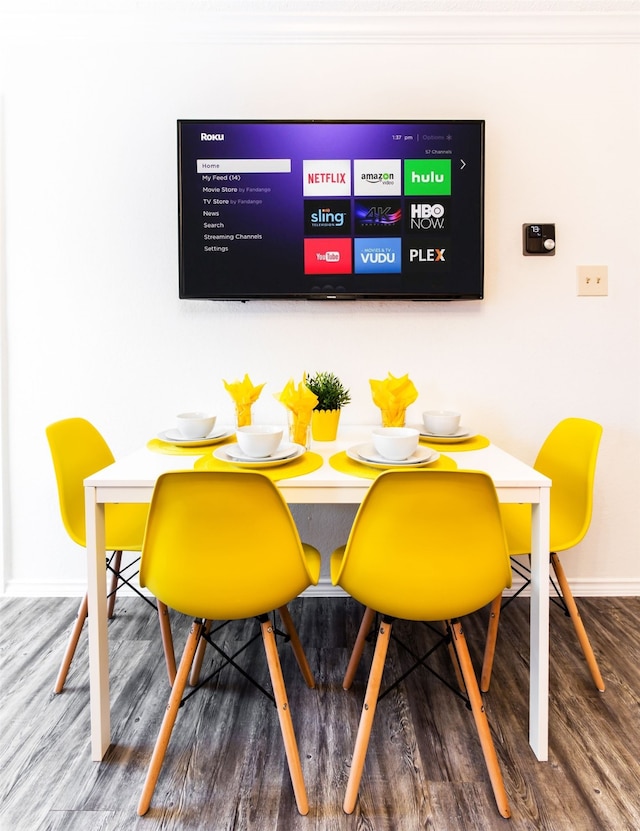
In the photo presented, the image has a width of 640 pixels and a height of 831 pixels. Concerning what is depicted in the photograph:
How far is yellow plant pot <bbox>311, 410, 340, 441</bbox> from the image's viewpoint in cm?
195

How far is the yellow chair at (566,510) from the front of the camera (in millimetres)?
1750

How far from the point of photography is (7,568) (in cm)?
242

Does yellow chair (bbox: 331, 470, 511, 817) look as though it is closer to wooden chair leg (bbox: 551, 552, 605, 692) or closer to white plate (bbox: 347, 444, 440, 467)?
white plate (bbox: 347, 444, 440, 467)

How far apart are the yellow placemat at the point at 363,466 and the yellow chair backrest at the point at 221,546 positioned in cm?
29

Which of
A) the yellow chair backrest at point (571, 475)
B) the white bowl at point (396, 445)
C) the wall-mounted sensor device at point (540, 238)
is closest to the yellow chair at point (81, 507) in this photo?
the white bowl at point (396, 445)

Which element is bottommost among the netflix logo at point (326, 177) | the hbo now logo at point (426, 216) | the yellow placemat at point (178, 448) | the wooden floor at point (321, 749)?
the wooden floor at point (321, 749)

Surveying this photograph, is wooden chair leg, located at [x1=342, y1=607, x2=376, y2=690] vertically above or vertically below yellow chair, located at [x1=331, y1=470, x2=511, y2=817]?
below

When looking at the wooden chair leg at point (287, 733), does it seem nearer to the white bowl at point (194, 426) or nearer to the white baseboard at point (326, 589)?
the white bowl at point (194, 426)

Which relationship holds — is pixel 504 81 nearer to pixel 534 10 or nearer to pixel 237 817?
pixel 534 10

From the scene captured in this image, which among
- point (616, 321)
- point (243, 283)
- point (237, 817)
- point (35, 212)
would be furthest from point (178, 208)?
point (237, 817)

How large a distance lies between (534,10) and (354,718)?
2738 millimetres

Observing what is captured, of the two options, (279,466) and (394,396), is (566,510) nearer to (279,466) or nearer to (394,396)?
(394,396)

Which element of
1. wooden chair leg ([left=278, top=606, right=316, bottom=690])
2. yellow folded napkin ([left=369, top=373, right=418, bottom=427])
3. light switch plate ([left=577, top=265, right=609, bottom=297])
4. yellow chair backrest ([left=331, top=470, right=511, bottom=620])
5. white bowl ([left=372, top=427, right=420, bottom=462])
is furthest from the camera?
light switch plate ([left=577, top=265, right=609, bottom=297])

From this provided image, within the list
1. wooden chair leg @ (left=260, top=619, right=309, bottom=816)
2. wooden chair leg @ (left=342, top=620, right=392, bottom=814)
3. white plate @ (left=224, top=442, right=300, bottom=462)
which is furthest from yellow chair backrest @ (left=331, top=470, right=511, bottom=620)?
white plate @ (left=224, top=442, right=300, bottom=462)
